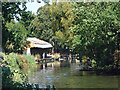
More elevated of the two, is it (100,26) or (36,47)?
(100,26)

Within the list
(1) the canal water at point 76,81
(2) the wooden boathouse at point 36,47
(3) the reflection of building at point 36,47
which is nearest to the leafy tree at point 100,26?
(1) the canal water at point 76,81

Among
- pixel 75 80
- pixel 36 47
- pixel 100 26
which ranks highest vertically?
pixel 100 26

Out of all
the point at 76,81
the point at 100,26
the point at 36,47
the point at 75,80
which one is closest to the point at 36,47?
the point at 36,47

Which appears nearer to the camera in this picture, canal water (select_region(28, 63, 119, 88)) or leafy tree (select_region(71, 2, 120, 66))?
canal water (select_region(28, 63, 119, 88))

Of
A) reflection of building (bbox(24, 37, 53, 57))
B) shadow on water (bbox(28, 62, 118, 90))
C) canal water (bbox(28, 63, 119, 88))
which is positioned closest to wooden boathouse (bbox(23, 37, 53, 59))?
reflection of building (bbox(24, 37, 53, 57))

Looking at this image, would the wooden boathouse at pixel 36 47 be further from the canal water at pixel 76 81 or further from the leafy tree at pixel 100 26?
the canal water at pixel 76 81

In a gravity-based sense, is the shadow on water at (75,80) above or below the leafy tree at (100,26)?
below

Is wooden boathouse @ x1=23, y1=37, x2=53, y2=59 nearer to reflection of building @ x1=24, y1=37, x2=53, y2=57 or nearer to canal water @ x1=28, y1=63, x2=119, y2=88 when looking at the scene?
reflection of building @ x1=24, y1=37, x2=53, y2=57

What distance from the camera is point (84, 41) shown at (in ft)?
85.3

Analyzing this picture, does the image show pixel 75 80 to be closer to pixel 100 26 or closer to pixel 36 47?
pixel 100 26

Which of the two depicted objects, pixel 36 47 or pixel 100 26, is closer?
pixel 100 26

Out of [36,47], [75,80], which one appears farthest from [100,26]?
[36,47]

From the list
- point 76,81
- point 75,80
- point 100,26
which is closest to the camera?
point 76,81

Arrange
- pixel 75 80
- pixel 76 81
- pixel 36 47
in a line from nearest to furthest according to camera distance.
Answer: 1. pixel 76 81
2. pixel 75 80
3. pixel 36 47
